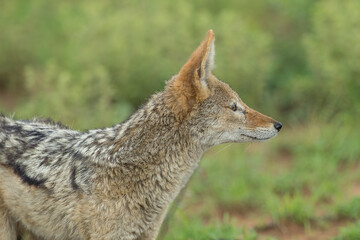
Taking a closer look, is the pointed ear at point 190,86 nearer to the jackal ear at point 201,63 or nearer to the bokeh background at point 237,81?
the jackal ear at point 201,63

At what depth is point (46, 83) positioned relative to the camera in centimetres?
1030

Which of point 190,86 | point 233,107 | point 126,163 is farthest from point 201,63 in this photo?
point 126,163

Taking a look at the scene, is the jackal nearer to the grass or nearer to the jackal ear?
the jackal ear

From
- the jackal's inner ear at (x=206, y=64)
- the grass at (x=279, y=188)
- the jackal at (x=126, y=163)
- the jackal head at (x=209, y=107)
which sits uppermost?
the grass at (x=279, y=188)

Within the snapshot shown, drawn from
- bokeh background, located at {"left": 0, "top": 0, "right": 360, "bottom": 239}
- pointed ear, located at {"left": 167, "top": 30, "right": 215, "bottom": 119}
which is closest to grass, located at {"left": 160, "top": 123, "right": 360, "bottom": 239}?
bokeh background, located at {"left": 0, "top": 0, "right": 360, "bottom": 239}

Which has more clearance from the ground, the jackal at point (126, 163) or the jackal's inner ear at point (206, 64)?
the jackal's inner ear at point (206, 64)

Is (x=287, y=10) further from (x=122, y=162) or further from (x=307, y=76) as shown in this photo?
(x=122, y=162)

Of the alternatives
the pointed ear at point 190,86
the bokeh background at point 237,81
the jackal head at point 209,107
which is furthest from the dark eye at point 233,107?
the bokeh background at point 237,81

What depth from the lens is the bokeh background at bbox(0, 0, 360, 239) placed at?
8.46 meters

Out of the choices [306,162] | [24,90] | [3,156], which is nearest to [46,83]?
[24,90]

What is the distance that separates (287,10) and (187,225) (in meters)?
6.22

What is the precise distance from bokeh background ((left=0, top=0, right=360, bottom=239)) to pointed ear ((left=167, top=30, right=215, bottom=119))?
2.04 metres

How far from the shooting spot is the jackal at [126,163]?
5.07 metres

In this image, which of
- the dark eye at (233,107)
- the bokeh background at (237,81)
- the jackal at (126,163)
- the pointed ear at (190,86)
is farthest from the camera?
the bokeh background at (237,81)
